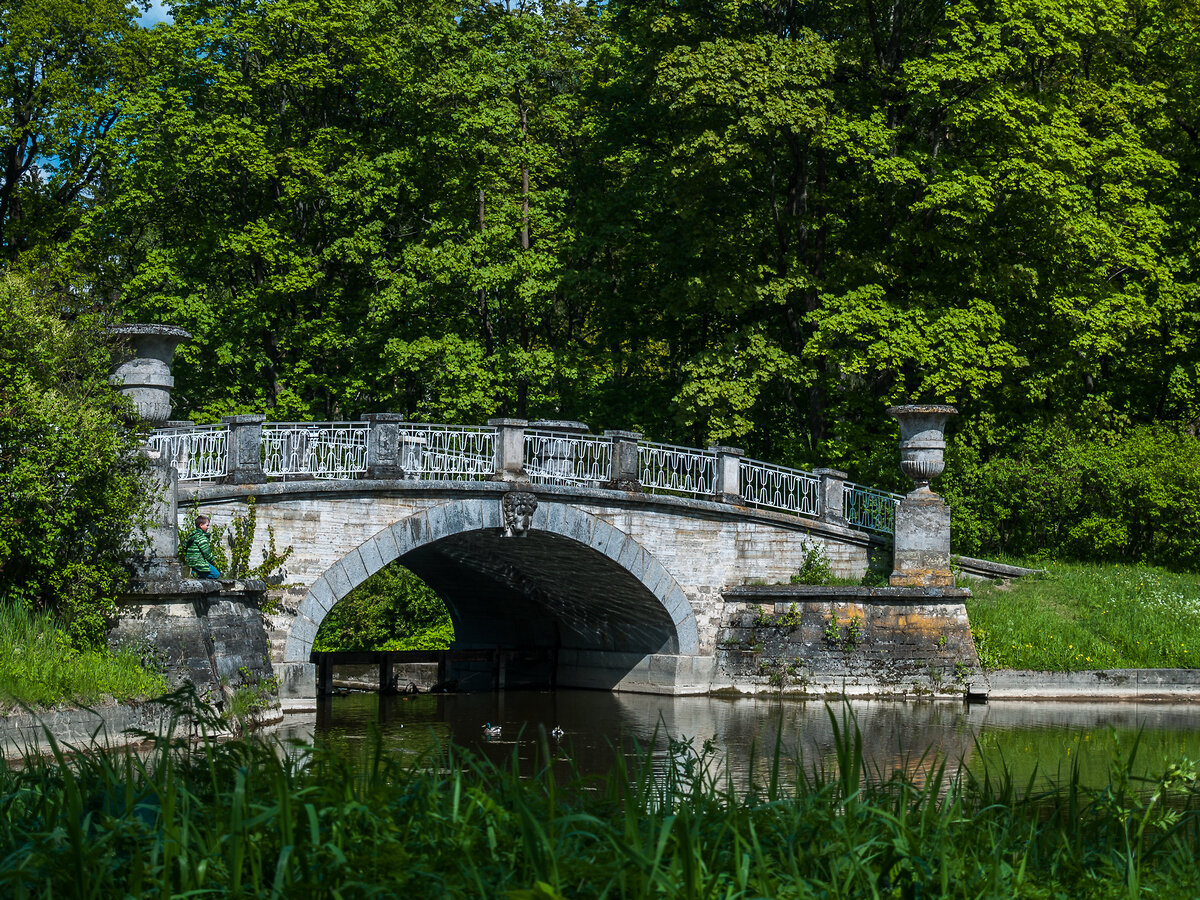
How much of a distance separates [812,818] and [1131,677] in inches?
537

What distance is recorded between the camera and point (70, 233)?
2402 centimetres

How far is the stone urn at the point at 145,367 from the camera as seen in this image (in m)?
12.3

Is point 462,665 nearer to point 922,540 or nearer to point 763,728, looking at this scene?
point 922,540

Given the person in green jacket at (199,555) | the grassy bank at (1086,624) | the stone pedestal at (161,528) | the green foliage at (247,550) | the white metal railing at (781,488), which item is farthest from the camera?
the white metal railing at (781,488)

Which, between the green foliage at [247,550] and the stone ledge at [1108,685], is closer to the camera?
the green foliage at [247,550]

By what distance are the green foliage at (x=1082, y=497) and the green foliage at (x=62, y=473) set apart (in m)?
13.0

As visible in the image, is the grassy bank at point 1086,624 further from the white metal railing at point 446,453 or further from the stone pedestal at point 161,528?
the stone pedestal at point 161,528

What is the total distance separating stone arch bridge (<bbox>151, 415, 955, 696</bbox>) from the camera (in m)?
14.8

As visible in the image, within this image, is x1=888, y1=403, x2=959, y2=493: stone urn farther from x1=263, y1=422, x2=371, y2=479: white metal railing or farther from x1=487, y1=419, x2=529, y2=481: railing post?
x1=263, y1=422, x2=371, y2=479: white metal railing

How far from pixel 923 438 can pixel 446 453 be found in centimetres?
639

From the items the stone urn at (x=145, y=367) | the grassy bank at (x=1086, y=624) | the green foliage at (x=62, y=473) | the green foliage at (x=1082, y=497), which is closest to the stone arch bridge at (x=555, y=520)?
the stone urn at (x=145, y=367)

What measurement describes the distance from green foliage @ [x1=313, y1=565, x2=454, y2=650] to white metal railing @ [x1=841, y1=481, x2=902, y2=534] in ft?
31.4

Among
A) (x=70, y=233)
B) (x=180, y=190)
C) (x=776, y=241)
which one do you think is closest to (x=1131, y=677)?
(x=776, y=241)

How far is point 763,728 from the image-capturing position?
13.4 metres
